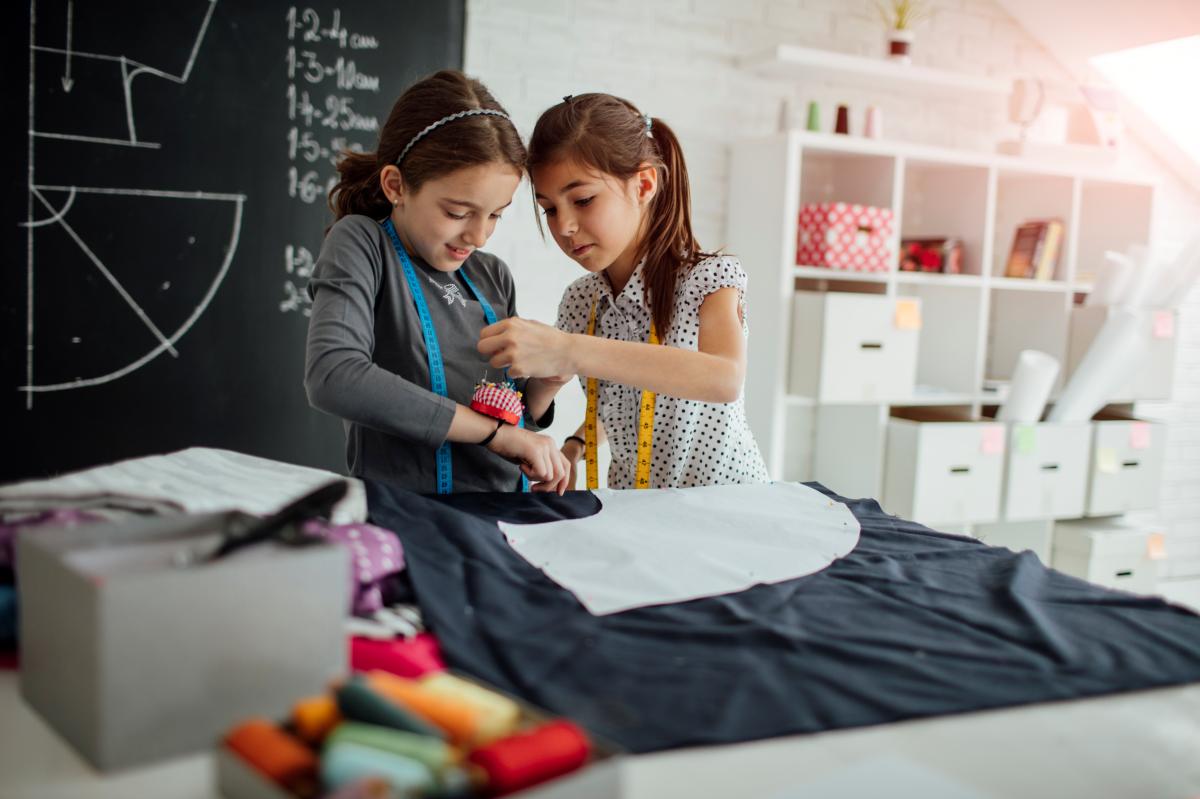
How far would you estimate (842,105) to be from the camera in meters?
3.04

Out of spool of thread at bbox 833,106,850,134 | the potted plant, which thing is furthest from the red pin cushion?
the potted plant

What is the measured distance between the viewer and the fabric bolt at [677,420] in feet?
5.41

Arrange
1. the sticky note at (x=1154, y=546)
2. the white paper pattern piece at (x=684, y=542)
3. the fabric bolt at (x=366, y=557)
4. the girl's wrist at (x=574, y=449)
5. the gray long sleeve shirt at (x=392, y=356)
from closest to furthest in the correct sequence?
1. the fabric bolt at (x=366, y=557)
2. the white paper pattern piece at (x=684, y=542)
3. the gray long sleeve shirt at (x=392, y=356)
4. the girl's wrist at (x=574, y=449)
5. the sticky note at (x=1154, y=546)

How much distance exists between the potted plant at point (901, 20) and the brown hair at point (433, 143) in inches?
81.8

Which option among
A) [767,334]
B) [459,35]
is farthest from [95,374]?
[767,334]

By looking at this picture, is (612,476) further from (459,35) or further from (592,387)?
(459,35)

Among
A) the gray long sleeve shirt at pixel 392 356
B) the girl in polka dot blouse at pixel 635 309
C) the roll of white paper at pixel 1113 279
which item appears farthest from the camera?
the roll of white paper at pixel 1113 279

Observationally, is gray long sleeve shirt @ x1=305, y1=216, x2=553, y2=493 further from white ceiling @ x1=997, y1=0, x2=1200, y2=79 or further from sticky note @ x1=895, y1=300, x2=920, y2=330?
white ceiling @ x1=997, y1=0, x2=1200, y2=79

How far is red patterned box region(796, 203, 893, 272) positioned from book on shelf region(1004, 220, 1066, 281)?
69 centimetres

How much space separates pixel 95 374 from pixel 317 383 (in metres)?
1.39

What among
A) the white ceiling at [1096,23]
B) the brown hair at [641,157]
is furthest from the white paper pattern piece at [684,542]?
Result: the white ceiling at [1096,23]

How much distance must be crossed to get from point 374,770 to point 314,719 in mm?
76

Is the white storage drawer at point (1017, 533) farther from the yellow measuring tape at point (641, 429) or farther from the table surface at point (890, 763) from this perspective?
the table surface at point (890, 763)

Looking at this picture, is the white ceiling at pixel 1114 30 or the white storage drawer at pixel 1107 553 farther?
the white storage drawer at pixel 1107 553
